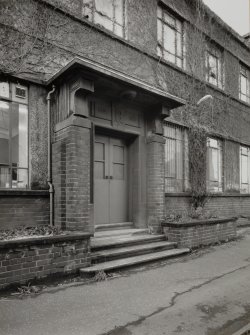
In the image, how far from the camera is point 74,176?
5.74 m

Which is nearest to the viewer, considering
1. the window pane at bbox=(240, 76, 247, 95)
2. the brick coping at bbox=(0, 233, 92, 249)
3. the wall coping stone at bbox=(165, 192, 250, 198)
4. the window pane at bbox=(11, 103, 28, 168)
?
the brick coping at bbox=(0, 233, 92, 249)

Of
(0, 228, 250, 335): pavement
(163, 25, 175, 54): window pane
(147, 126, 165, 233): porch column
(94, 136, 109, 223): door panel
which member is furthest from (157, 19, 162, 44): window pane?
(0, 228, 250, 335): pavement

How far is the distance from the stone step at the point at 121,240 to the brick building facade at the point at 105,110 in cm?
46

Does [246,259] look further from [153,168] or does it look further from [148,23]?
[148,23]

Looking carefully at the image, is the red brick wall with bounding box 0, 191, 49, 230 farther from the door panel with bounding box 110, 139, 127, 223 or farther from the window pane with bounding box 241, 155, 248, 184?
the window pane with bounding box 241, 155, 248, 184

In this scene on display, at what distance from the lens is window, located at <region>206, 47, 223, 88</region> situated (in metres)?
11.7

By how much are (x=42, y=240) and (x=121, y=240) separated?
215cm

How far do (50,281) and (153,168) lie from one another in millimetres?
3883

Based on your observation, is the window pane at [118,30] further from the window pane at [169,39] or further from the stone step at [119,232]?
the stone step at [119,232]

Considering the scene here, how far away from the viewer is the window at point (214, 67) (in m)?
11.7

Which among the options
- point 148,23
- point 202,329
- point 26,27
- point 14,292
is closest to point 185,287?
point 202,329

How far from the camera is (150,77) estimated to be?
8992mm

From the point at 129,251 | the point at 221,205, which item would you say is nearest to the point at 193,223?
the point at 129,251

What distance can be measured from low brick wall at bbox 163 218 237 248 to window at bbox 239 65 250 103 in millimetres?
7222
